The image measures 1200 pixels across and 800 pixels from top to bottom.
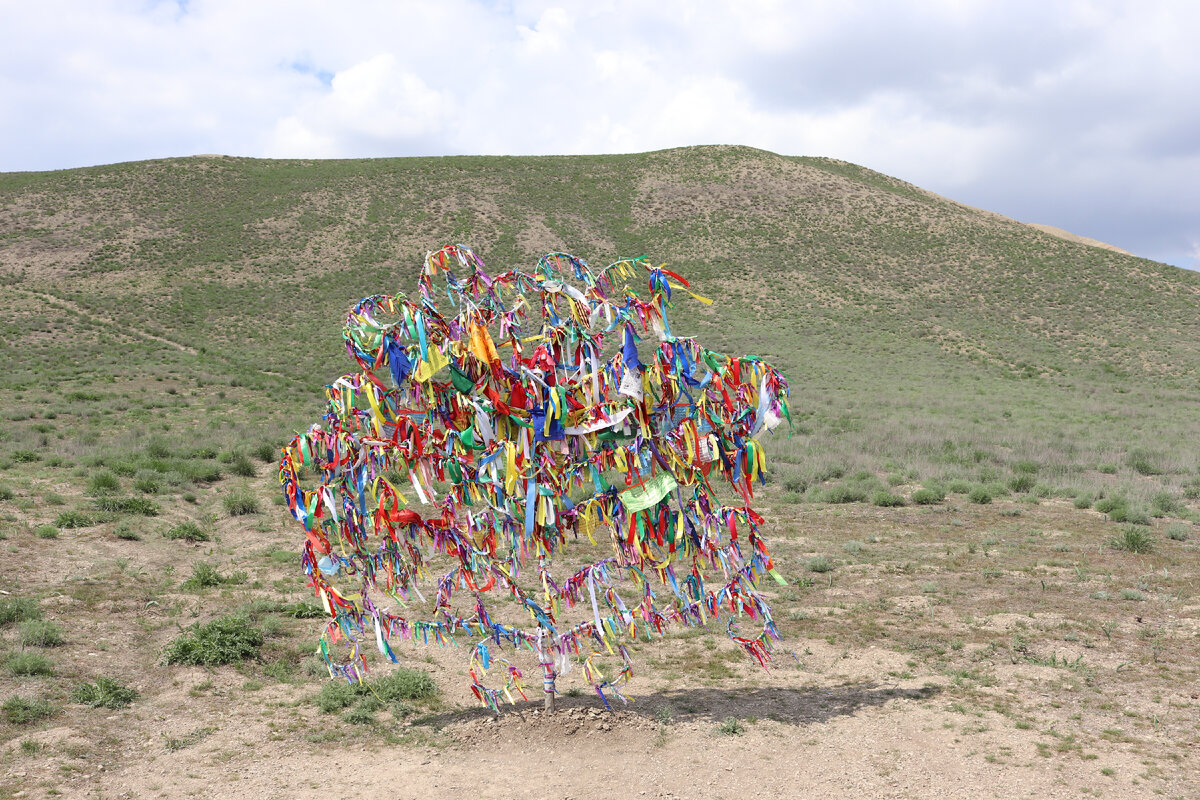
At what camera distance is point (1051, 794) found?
506 centimetres

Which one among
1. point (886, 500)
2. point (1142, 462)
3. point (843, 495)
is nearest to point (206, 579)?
point (843, 495)

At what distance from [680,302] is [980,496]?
120ft

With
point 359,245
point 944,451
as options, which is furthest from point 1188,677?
point 359,245

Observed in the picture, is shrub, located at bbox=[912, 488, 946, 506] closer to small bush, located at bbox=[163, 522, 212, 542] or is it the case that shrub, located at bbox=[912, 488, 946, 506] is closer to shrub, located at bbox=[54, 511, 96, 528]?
small bush, located at bbox=[163, 522, 212, 542]

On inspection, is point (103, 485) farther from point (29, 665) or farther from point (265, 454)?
point (29, 665)

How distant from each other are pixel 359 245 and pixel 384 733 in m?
54.3

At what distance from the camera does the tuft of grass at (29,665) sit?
6691 mm

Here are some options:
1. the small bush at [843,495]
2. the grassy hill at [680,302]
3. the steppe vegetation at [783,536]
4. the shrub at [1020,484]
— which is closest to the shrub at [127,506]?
the steppe vegetation at [783,536]

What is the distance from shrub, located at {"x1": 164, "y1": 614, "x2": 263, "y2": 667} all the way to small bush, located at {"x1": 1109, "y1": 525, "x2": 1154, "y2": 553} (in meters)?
11.1

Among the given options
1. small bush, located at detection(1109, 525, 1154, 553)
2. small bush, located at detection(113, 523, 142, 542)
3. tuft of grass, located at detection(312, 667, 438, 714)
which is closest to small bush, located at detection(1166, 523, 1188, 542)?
small bush, located at detection(1109, 525, 1154, 553)

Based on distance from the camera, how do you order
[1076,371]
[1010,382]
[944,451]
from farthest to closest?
[1076,371] → [1010,382] → [944,451]

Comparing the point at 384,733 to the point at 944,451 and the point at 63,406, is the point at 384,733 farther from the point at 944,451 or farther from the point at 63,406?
the point at 63,406

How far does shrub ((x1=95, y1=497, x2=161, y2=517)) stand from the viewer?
12289 millimetres

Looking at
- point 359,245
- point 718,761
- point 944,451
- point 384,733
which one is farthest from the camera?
point 359,245
